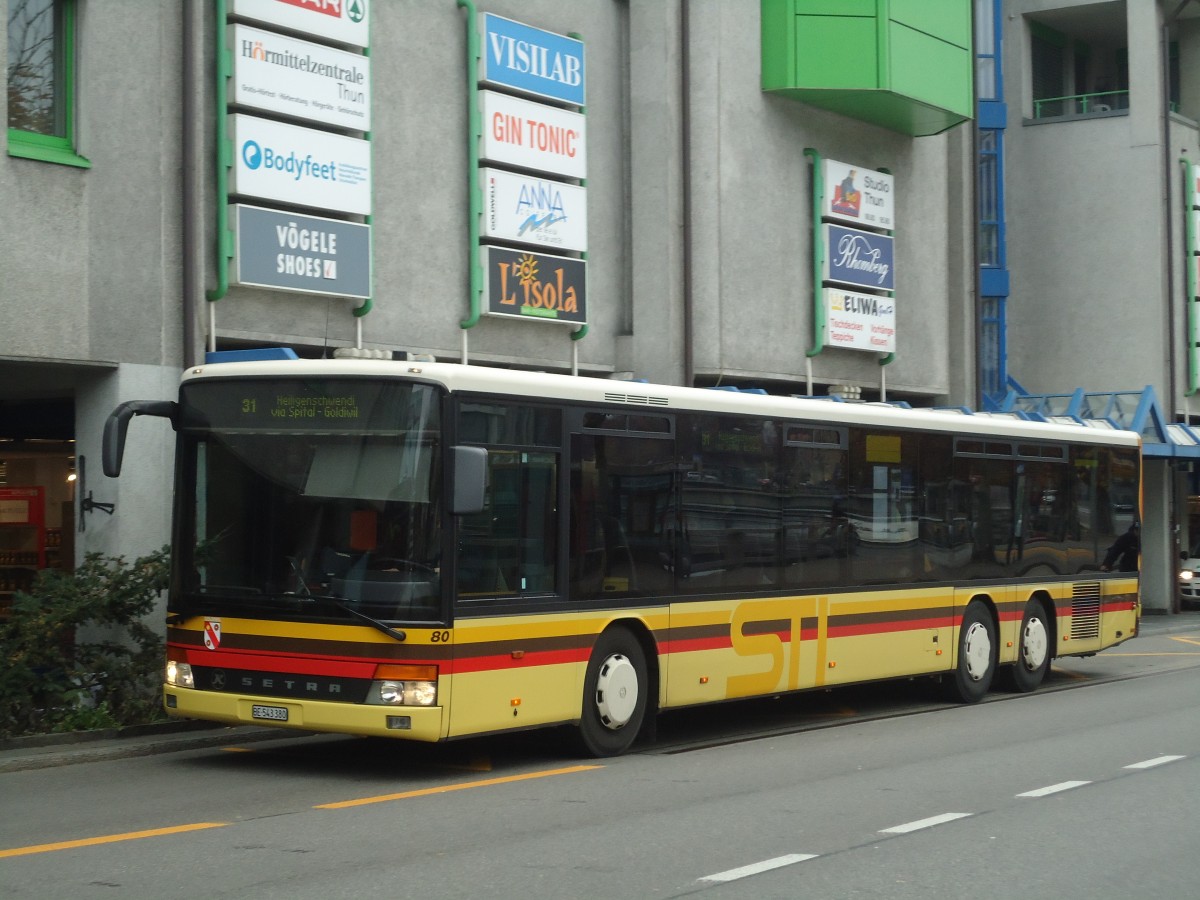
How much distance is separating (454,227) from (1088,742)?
928cm

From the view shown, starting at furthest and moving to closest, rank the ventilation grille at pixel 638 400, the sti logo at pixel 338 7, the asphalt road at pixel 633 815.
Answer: the sti logo at pixel 338 7, the ventilation grille at pixel 638 400, the asphalt road at pixel 633 815

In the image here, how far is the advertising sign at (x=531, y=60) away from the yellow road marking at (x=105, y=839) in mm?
11926

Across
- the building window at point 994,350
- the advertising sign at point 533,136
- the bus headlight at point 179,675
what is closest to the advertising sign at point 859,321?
the advertising sign at point 533,136

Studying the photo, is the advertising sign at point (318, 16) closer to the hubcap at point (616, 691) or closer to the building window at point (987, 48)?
the hubcap at point (616, 691)

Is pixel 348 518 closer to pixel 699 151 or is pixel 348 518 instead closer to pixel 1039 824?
pixel 1039 824

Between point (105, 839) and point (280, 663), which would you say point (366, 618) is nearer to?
point (280, 663)

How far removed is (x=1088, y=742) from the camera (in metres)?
13.6

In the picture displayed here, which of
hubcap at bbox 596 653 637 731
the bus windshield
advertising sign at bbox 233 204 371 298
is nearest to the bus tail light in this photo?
the bus windshield

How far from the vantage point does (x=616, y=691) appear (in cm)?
1238

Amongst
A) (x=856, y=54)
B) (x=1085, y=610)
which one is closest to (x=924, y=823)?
(x=1085, y=610)

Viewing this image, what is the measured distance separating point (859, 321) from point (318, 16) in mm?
10788

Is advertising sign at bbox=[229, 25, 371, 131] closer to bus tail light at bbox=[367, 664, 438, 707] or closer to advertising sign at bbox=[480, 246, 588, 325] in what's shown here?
advertising sign at bbox=[480, 246, 588, 325]

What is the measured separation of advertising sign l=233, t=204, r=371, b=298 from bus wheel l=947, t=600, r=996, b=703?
24.2ft

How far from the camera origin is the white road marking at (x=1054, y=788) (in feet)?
35.0
